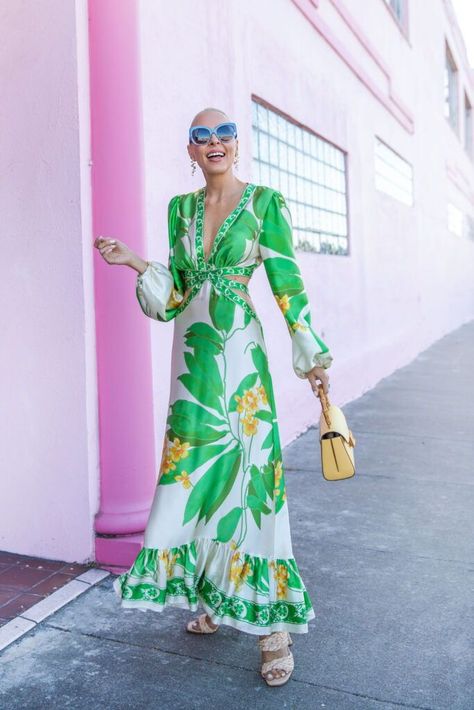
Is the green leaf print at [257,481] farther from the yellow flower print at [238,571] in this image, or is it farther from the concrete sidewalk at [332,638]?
the concrete sidewalk at [332,638]

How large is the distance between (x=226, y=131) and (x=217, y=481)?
1.18 metres

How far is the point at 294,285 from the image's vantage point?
255 centimetres

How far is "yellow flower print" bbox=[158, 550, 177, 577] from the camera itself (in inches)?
101

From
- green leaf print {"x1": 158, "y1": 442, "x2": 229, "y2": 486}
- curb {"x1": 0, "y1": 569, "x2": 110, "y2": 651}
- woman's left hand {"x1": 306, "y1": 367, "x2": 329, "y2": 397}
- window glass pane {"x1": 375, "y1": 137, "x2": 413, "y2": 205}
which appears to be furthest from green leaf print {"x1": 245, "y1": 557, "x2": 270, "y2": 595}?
Answer: window glass pane {"x1": 375, "y1": 137, "x2": 413, "y2": 205}

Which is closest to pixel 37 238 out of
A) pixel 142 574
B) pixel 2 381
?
pixel 2 381

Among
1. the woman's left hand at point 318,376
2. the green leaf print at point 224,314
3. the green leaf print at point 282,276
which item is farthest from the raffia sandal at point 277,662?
the green leaf print at point 282,276

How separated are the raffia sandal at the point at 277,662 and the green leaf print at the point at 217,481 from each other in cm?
49

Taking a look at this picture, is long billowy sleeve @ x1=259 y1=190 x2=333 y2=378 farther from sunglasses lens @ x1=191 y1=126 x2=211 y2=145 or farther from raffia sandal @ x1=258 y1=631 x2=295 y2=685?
raffia sandal @ x1=258 y1=631 x2=295 y2=685

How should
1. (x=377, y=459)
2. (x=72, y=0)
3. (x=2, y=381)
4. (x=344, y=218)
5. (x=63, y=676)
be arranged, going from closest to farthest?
(x=63, y=676) < (x=72, y=0) < (x=2, y=381) < (x=377, y=459) < (x=344, y=218)

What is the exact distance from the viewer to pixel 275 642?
2533mm

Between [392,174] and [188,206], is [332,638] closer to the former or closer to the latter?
[188,206]

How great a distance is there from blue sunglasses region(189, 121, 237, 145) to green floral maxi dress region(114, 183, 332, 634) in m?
0.21

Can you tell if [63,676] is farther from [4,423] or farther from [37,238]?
[37,238]

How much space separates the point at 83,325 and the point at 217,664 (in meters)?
1.55
